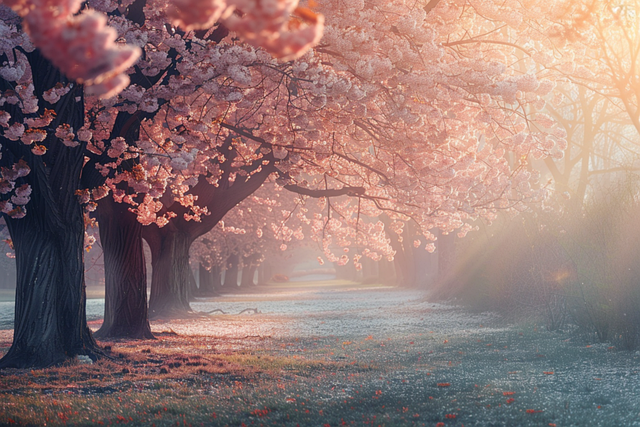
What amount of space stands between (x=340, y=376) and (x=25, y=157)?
608cm

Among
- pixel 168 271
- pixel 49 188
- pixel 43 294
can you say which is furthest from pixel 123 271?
pixel 168 271

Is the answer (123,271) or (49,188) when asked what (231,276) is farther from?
(49,188)

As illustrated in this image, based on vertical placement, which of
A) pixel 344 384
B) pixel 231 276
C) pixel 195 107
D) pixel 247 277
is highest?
pixel 195 107

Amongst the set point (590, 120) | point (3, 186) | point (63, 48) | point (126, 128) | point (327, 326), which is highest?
point (590, 120)

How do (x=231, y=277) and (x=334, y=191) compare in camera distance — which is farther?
(x=231, y=277)

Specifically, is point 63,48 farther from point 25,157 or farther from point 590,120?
point 590,120

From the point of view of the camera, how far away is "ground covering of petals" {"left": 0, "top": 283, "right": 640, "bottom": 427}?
697cm

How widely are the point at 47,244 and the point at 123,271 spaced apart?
205 inches

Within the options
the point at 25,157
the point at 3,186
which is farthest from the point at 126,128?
the point at 3,186

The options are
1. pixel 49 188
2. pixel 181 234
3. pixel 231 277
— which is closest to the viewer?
pixel 49 188

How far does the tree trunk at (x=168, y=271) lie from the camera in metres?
22.4

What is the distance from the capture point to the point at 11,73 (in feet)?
28.2

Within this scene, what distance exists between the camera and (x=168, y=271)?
23.2 m

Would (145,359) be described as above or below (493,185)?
below
